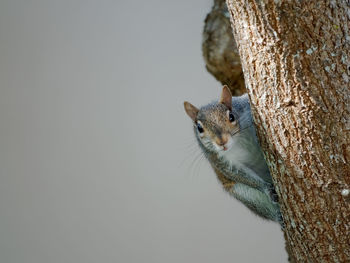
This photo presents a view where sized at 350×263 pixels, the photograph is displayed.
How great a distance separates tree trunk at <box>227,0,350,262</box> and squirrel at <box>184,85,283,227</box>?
9.7 inches

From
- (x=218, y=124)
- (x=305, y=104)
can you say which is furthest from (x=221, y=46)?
(x=305, y=104)

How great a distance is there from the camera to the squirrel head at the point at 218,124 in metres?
1.32

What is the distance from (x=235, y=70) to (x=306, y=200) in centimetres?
94

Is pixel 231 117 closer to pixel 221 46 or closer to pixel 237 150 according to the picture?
pixel 237 150

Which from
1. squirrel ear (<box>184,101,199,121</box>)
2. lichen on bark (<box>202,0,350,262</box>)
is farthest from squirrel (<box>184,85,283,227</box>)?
lichen on bark (<box>202,0,350,262</box>)

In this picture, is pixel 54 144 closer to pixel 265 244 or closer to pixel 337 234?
pixel 265 244

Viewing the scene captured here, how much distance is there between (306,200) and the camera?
1.04 meters

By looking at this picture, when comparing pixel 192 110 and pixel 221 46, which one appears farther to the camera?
pixel 221 46

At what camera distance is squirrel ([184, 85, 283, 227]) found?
1.34 meters

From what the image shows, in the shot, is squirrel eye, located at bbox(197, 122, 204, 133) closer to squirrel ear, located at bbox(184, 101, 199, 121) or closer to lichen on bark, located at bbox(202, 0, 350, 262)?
squirrel ear, located at bbox(184, 101, 199, 121)

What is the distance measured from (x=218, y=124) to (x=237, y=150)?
0.11 m

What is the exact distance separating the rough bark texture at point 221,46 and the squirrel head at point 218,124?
50cm

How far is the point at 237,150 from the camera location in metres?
1.39

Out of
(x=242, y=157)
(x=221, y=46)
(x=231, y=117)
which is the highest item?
(x=221, y=46)
